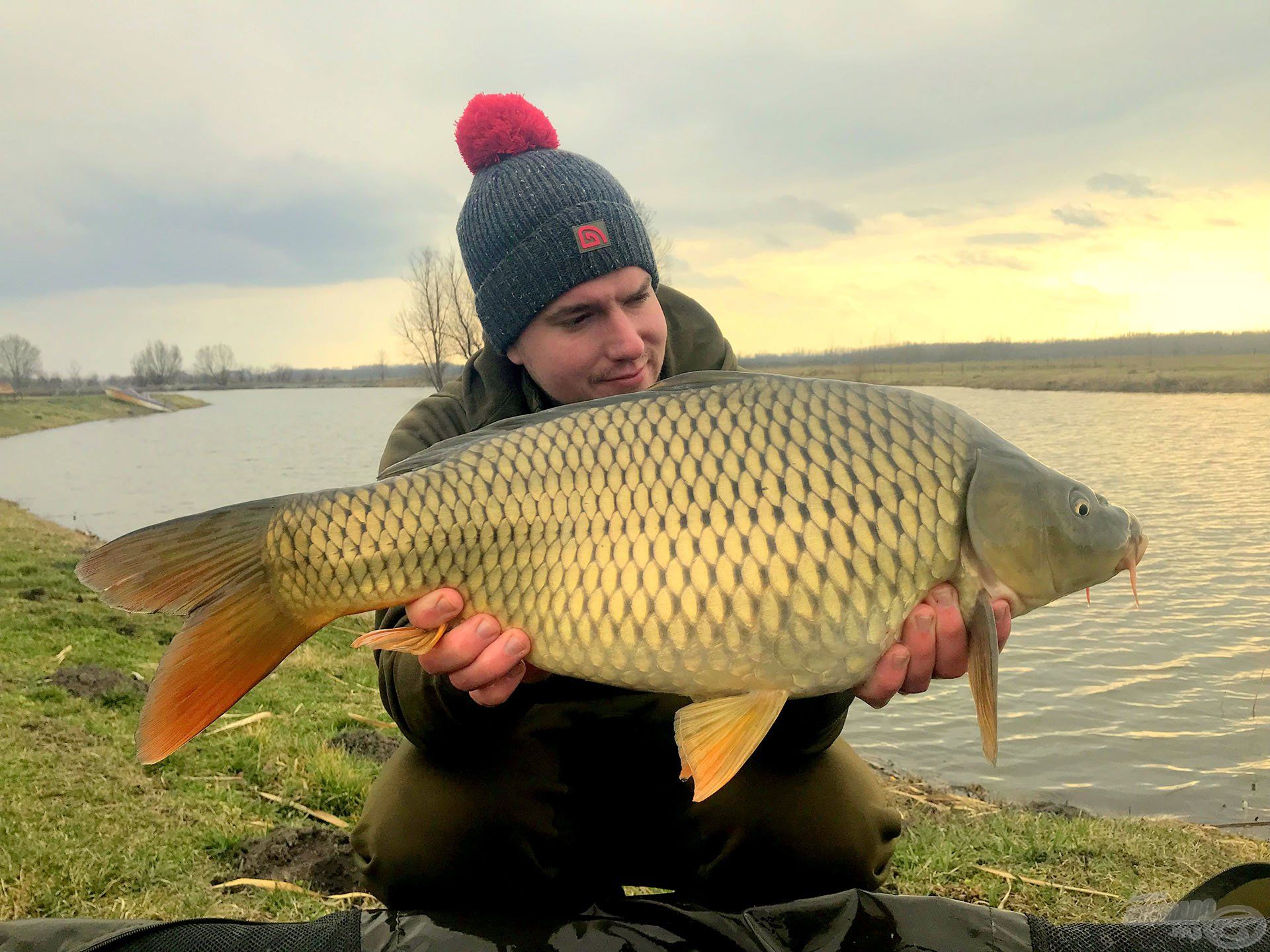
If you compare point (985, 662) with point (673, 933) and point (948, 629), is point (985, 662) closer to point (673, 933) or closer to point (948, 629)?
point (948, 629)

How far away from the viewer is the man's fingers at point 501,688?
1.21m

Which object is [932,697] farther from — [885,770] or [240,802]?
[240,802]

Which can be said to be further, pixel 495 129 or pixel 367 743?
pixel 367 743

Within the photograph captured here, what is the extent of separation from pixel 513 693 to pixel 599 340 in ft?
2.18

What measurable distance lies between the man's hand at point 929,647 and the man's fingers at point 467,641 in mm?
481

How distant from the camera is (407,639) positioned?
3.85 feet

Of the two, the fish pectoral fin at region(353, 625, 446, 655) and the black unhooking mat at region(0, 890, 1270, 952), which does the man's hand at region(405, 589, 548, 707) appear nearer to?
the fish pectoral fin at region(353, 625, 446, 655)

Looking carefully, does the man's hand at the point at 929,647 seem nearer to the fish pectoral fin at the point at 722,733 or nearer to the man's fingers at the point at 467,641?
the fish pectoral fin at the point at 722,733

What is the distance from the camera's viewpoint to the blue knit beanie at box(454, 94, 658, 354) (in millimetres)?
1811

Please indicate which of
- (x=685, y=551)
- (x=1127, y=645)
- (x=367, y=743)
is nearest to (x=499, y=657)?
(x=685, y=551)

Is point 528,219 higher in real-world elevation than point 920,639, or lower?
higher

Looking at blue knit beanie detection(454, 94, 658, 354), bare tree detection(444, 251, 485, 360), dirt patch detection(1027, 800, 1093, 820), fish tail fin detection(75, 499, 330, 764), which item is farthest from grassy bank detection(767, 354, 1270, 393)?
fish tail fin detection(75, 499, 330, 764)

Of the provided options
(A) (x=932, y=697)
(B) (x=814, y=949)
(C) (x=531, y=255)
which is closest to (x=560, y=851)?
(B) (x=814, y=949)

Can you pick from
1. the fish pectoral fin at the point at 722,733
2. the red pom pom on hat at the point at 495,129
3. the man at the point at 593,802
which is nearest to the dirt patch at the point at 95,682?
the man at the point at 593,802
